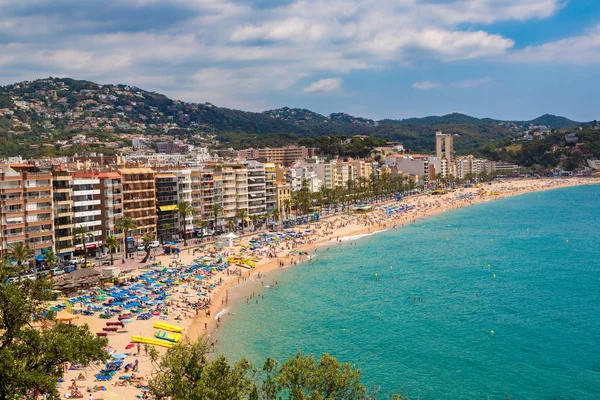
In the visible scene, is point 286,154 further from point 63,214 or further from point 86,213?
point 63,214

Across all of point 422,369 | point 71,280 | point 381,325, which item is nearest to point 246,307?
point 381,325

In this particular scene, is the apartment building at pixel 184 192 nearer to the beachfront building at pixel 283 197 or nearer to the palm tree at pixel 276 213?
the palm tree at pixel 276 213

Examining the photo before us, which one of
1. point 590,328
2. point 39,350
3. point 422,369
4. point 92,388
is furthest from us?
point 590,328

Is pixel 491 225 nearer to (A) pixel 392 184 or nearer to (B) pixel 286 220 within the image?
(B) pixel 286 220

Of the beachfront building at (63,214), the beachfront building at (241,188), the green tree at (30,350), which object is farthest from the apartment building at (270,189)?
the green tree at (30,350)

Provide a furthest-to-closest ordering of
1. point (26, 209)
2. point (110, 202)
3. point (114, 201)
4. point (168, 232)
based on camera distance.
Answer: point (168, 232)
point (114, 201)
point (110, 202)
point (26, 209)

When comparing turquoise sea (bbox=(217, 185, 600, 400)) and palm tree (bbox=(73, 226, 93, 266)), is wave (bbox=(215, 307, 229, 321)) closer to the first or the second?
turquoise sea (bbox=(217, 185, 600, 400))

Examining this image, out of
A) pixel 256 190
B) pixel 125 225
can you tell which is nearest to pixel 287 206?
pixel 256 190
